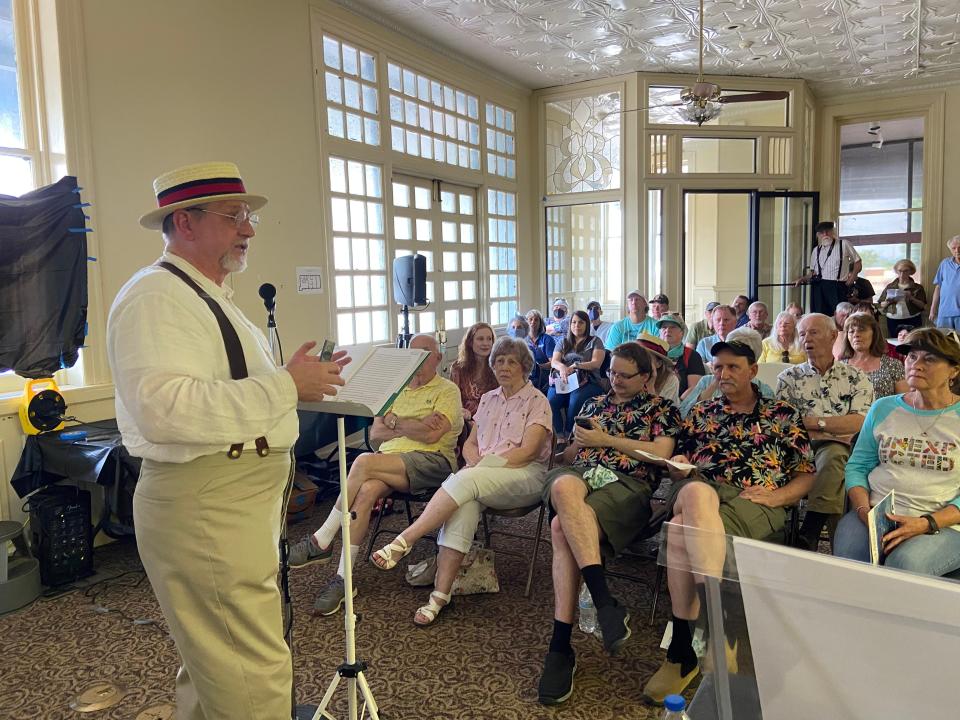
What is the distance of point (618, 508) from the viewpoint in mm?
2672

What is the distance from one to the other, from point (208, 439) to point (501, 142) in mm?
7044

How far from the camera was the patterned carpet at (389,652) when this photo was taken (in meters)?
2.32

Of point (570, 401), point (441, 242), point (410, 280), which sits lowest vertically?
point (570, 401)

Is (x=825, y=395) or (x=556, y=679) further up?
(x=825, y=395)

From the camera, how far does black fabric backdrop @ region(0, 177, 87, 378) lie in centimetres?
326

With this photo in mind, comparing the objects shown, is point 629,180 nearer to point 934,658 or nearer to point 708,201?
point 708,201

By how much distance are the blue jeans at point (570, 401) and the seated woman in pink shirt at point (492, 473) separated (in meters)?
2.29

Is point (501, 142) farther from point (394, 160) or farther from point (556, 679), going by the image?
point (556, 679)

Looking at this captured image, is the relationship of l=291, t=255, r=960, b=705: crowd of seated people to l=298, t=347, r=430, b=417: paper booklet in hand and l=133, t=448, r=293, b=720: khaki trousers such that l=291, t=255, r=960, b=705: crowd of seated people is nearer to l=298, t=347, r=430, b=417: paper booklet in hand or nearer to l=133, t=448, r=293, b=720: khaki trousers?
l=133, t=448, r=293, b=720: khaki trousers

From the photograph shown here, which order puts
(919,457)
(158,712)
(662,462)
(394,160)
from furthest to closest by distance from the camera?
(394,160) < (662,462) < (919,457) < (158,712)

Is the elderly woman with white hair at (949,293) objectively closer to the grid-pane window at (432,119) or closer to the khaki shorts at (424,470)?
the grid-pane window at (432,119)

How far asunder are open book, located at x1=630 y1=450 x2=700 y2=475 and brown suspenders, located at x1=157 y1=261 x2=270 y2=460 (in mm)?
1551

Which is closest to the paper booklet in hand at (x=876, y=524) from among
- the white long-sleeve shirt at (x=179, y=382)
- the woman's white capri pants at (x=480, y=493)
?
the white long-sleeve shirt at (x=179, y=382)

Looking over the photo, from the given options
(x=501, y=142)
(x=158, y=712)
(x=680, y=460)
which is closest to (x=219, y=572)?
(x=158, y=712)
